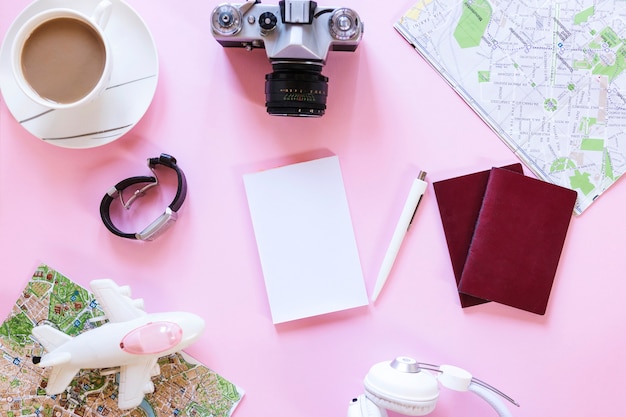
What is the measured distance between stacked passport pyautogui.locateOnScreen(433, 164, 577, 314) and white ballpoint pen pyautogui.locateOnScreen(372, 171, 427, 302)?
0.03 meters

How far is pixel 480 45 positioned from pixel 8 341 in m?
0.83

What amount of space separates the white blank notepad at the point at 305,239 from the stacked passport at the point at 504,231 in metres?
0.15

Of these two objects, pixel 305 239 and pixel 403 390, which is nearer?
pixel 403 390

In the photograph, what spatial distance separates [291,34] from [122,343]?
0.46 meters

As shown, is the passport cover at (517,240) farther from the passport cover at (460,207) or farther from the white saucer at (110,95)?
the white saucer at (110,95)

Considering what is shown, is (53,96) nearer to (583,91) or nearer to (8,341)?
(8,341)

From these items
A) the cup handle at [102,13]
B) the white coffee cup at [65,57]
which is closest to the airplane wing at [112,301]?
the white coffee cup at [65,57]

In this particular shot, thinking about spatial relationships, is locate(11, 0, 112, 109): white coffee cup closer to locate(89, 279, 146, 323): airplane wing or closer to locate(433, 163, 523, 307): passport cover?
locate(89, 279, 146, 323): airplane wing

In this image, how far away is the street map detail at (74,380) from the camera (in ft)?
2.72

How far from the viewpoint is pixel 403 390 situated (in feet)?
2.40

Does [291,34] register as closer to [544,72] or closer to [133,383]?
[544,72]

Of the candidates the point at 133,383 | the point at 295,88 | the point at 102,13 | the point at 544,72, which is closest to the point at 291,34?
the point at 295,88

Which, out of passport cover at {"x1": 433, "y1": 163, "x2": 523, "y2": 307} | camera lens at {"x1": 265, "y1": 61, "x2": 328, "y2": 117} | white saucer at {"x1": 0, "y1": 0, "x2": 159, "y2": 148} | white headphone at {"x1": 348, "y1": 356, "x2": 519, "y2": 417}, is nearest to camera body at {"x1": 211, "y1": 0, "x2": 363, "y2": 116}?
camera lens at {"x1": 265, "y1": 61, "x2": 328, "y2": 117}

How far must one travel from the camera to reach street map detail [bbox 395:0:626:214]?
82 centimetres
